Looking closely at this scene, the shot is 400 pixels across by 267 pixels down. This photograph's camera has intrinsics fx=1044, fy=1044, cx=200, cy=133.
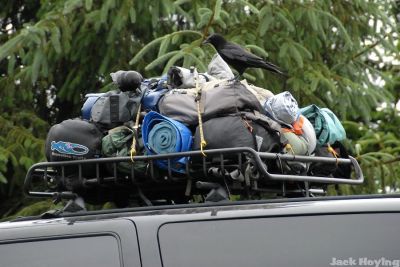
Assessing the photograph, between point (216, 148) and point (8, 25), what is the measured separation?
6.40 metres

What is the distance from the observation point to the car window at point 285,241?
3258mm

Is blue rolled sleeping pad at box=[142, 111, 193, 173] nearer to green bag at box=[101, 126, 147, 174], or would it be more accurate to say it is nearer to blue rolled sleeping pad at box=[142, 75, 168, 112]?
green bag at box=[101, 126, 147, 174]

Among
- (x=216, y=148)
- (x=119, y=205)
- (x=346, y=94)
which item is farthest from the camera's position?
(x=346, y=94)

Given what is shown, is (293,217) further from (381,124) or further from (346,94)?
→ (381,124)

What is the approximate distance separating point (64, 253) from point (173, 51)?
466 cm

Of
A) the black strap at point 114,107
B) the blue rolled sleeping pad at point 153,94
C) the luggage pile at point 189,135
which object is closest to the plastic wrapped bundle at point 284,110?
the luggage pile at point 189,135

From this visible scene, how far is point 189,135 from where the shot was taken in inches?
156

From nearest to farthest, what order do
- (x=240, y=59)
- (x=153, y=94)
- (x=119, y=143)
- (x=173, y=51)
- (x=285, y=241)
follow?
1. (x=285, y=241)
2. (x=119, y=143)
3. (x=153, y=94)
4. (x=240, y=59)
5. (x=173, y=51)

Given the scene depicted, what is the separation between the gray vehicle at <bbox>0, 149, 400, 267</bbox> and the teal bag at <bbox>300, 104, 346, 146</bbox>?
0.57 meters

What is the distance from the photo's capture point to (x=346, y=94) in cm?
856

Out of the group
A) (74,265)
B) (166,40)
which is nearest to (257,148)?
(74,265)

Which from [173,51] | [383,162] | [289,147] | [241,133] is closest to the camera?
[241,133]

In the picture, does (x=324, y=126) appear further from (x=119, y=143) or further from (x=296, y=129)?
(x=119, y=143)

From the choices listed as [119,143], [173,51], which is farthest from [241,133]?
[173,51]
